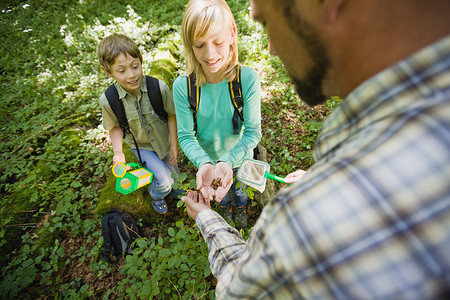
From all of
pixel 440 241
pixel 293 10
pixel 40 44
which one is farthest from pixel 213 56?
→ pixel 40 44

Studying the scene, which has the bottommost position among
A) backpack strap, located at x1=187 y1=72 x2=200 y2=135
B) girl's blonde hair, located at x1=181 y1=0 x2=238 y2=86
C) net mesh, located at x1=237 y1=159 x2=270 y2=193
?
net mesh, located at x1=237 y1=159 x2=270 y2=193

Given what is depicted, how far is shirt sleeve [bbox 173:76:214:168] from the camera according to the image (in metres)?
2.26

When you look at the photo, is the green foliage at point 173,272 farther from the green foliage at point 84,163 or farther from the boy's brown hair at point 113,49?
the boy's brown hair at point 113,49

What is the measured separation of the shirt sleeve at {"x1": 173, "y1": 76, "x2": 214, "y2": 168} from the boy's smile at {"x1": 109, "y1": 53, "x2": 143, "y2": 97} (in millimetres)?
874

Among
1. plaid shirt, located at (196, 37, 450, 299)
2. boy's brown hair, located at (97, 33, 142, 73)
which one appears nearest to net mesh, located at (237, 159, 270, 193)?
plaid shirt, located at (196, 37, 450, 299)

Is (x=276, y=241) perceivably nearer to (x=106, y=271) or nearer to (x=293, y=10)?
(x=293, y=10)

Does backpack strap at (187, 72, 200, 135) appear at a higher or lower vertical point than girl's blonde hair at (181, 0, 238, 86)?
lower

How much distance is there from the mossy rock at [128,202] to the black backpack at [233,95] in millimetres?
1735

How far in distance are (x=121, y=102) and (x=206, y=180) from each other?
5.33ft

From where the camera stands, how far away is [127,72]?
111 inches

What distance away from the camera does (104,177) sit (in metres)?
3.99

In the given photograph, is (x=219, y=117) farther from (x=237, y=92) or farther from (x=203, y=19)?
(x=203, y=19)

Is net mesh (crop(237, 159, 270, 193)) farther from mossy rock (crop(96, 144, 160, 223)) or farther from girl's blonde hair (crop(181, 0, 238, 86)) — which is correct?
mossy rock (crop(96, 144, 160, 223))

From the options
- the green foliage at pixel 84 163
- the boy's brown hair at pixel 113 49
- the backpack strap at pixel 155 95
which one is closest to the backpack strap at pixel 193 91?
the green foliage at pixel 84 163
